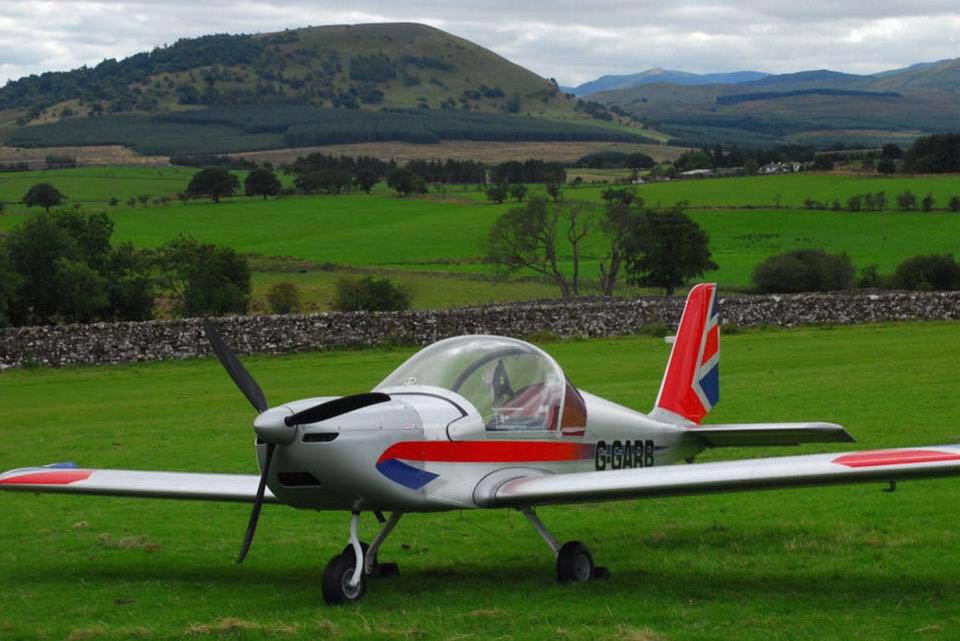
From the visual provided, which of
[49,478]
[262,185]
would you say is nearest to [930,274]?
[49,478]

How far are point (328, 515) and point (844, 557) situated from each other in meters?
5.56

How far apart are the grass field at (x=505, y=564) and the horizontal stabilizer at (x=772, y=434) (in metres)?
0.85

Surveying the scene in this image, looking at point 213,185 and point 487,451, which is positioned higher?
point 487,451

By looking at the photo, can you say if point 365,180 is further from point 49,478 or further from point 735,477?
point 735,477

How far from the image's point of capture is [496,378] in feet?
33.2

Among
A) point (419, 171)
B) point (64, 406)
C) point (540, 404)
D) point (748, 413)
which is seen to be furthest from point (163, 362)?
point (419, 171)

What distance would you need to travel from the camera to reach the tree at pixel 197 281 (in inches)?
1882

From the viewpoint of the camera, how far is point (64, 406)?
88.6 feet

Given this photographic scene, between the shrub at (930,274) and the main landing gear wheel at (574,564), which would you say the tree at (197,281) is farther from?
the main landing gear wheel at (574,564)

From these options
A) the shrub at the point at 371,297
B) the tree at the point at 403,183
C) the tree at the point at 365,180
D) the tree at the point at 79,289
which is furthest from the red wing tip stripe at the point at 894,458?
the tree at the point at 365,180

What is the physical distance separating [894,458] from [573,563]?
253cm

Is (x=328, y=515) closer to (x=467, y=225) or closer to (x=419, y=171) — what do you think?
(x=467, y=225)

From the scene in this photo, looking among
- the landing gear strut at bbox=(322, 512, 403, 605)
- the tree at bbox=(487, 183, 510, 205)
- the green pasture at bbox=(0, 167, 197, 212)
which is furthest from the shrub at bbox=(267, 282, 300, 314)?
the green pasture at bbox=(0, 167, 197, 212)

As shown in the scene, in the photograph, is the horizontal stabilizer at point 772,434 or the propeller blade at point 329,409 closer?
the propeller blade at point 329,409
